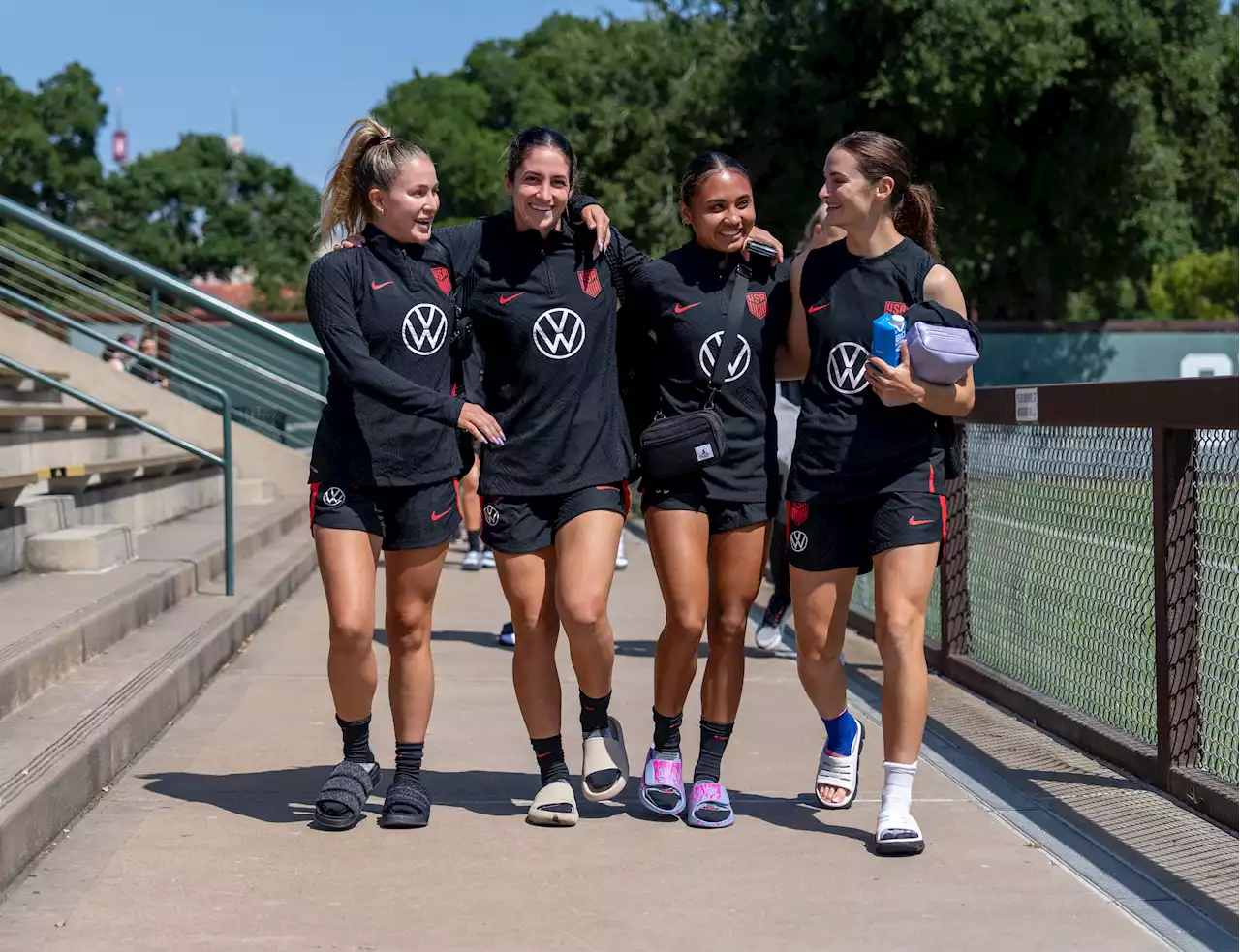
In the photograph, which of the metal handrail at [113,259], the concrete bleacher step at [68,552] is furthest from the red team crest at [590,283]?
the metal handrail at [113,259]

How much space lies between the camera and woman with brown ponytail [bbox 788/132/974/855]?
4547mm

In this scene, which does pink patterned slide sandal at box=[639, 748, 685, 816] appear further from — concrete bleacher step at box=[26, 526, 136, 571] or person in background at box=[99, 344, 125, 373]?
person in background at box=[99, 344, 125, 373]

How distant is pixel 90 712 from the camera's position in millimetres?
5371

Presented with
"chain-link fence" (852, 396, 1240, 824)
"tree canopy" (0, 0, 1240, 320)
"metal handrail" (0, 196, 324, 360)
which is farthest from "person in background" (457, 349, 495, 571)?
"tree canopy" (0, 0, 1240, 320)

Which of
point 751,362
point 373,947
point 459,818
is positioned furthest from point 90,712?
point 751,362

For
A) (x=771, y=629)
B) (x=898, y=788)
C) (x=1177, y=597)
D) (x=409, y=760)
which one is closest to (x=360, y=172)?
(x=409, y=760)

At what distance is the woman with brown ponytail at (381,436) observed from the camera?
4.64 m

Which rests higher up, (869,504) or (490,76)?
(490,76)

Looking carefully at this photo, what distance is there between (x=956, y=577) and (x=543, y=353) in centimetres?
350

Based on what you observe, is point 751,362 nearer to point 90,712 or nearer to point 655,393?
point 655,393

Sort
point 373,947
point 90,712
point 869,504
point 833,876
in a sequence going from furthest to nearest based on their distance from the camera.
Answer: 1. point 90,712
2. point 869,504
3. point 833,876
4. point 373,947

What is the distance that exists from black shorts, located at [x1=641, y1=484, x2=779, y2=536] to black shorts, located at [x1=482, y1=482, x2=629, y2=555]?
0.49ft

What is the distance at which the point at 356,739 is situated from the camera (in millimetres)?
4906

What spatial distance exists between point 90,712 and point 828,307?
2765 mm
